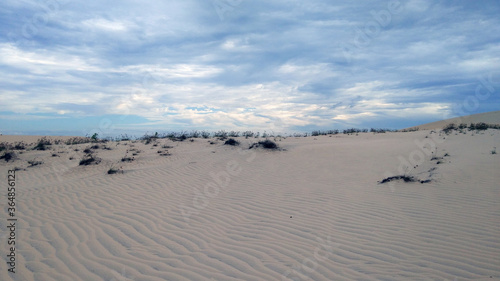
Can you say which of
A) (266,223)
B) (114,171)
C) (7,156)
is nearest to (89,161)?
(114,171)

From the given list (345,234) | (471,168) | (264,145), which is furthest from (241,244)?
(264,145)

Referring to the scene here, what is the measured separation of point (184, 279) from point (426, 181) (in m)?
7.11

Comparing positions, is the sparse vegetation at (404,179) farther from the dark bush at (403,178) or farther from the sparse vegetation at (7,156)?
the sparse vegetation at (7,156)

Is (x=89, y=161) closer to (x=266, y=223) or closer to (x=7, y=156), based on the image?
(x=7, y=156)

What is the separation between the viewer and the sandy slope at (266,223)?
3943mm

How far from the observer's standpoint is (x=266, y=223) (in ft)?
18.6

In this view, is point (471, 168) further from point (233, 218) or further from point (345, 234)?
point (233, 218)

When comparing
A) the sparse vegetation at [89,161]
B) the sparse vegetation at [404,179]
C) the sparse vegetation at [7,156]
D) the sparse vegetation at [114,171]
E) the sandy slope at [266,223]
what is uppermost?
the sparse vegetation at [7,156]

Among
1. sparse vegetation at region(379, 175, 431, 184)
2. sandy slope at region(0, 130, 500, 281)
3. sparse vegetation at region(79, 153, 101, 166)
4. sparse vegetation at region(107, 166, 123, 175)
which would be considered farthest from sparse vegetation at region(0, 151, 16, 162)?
sparse vegetation at region(379, 175, 431, 184)

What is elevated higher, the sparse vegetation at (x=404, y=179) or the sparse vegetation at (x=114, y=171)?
the sparse vegetation at (x=404, y=179)

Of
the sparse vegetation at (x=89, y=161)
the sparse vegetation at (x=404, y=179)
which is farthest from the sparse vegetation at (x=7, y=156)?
the sparse vegetation at (x=404, y=179)

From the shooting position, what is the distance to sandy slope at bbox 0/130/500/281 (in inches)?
155

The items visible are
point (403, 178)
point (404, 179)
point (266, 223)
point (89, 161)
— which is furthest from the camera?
point (89, 161)

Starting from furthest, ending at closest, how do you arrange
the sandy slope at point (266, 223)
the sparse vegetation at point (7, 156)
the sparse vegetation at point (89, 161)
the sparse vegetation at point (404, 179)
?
the sparse vegetation at point (7, 156)
the sparse vegetation at point (89, 161)
the sparse vegetation at point (404, 179)
the sandy slope at point (266, 223)
